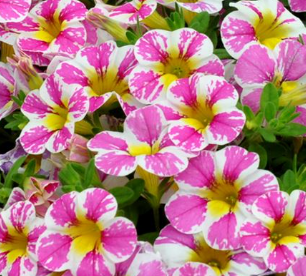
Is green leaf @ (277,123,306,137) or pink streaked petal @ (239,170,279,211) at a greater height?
green leaf @ (277,123,306,137)

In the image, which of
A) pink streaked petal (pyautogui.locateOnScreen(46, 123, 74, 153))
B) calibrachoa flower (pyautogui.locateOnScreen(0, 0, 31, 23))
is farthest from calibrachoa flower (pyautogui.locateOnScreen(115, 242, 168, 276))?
calibrachoa flower (pyautogui.locateOnScreen(0, 0, 31, 23))

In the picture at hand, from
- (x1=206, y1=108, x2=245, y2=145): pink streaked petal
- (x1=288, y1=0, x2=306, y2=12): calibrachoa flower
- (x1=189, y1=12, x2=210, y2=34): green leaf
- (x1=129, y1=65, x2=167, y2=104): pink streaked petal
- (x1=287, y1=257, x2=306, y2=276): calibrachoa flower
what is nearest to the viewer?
(x1=287, y1=257, x2=306, y2=276): calibrachoa flower

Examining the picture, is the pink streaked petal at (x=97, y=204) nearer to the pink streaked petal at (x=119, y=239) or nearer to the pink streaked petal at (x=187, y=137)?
the pink streaked petal at (x=119, y=239)

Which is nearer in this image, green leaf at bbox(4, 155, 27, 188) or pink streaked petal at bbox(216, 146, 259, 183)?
pink streaked petal at bbox(216, 146, 259, 183)

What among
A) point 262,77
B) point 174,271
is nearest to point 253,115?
point 262,77

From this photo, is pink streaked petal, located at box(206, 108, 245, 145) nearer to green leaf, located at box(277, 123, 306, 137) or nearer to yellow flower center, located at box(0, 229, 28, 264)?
green leaf, located at box(277, 123, 306, 137)

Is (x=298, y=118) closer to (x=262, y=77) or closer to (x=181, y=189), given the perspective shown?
(x=262, y=77)

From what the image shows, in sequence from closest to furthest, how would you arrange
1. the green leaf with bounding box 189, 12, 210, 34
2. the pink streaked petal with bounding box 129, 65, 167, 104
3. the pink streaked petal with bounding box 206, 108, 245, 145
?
Result: the pink streaked petal with bounding box 206, 108, 245, 145 < the pink streaked petal with bounding box 129, 65, 167, 104 < the green leaf with bounding box 189, 12, 210, 34

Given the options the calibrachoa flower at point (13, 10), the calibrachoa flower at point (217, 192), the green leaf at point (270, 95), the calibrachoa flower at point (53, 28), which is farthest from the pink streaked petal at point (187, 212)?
the calibrachoa flower at point (13, 10)
